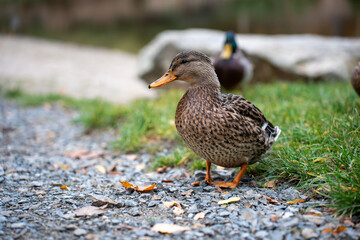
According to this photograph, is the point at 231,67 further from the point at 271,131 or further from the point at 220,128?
the point at 220,128

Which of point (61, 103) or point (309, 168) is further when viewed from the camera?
point (61, 103)

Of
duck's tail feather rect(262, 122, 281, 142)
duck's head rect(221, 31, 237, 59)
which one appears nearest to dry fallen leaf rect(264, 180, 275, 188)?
duck's tail feather rect(262, 122, 281, 142)

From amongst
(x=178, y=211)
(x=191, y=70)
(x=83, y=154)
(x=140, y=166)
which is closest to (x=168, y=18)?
(x=83, y=154)

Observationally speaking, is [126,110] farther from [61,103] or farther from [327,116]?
[327,116]

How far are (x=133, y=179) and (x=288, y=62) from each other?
16.0ft

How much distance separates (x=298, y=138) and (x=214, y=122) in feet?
3.48

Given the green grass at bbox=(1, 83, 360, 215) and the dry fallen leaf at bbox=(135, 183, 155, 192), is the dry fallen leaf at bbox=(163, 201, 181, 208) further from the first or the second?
the green grass at bbox=(1, 83, 360, 215)

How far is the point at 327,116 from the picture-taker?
12.0ft

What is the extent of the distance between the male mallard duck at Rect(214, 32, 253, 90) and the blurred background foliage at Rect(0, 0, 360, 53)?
684 cm

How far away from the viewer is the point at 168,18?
61.8 feet

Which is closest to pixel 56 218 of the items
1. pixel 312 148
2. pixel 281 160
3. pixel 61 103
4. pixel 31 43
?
pixel 281 160

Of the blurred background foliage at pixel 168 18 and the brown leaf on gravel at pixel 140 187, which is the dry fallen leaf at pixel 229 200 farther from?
the blurred background foliage at pixel 168 18

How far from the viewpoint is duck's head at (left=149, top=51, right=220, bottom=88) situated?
2.85 metres

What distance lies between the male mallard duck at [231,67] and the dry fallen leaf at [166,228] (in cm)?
411
